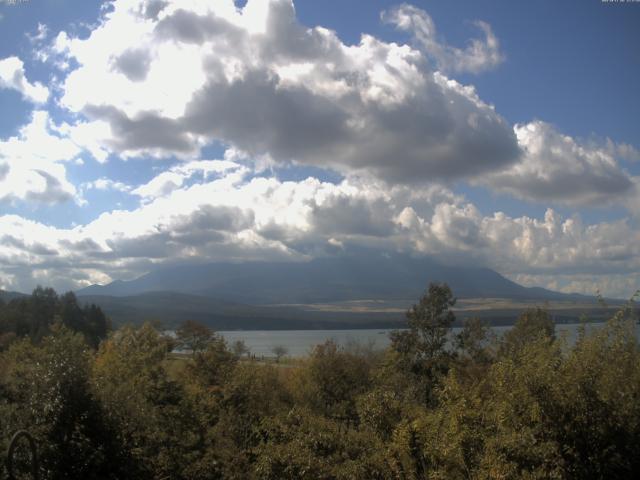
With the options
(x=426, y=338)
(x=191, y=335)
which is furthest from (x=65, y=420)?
(x=191, y=335)

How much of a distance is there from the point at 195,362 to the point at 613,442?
41.8m

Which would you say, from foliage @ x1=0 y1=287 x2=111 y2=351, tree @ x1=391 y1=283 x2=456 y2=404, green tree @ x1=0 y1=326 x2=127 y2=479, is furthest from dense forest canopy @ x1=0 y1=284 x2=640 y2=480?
foliage @ x1=0 y1=287 x2=111 y2=351

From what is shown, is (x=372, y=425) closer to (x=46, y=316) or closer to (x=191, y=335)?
(x=191, y=335)

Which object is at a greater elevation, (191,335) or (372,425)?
(372,425)

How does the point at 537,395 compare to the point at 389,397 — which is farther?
the point at 389,397

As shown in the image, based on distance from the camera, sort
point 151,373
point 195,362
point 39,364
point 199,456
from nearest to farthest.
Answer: point 39,364 < point 199,456 < point 151,373 < point 195,362

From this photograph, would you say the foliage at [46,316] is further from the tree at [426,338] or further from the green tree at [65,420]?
the green tree at [65,420]

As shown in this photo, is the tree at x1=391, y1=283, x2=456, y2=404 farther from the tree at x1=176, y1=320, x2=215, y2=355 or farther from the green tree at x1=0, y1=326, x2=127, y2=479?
the tree at x1=176, y1=320, x2=215, y2=355

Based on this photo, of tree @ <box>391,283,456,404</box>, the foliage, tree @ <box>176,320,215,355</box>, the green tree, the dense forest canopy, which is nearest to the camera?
the dense forest canopy

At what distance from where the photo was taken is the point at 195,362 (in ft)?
169

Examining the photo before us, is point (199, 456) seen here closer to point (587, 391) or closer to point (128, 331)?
point (587, 391)

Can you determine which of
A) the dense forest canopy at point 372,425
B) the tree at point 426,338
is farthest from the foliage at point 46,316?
the dense forest canopy at point 372,425

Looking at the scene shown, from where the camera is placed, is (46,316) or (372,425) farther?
(46,316)

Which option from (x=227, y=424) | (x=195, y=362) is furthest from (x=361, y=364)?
(x=227, y=424)
